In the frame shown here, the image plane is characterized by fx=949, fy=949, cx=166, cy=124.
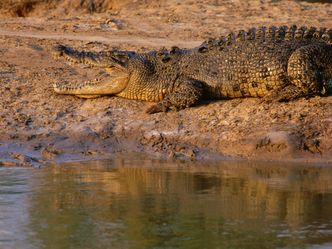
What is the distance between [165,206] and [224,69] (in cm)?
342

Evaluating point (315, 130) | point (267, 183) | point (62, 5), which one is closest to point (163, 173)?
point (267, 183)

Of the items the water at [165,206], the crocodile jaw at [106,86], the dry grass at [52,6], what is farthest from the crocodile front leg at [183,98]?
the dry grass at [52,6]

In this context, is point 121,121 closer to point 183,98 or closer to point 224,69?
point 183,98

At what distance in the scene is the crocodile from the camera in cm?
1011

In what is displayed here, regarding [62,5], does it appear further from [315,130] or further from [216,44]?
[315,130]

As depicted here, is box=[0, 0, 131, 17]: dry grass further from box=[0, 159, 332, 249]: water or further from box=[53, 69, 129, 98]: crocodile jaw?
box=[0, 159, 332, 249]: water

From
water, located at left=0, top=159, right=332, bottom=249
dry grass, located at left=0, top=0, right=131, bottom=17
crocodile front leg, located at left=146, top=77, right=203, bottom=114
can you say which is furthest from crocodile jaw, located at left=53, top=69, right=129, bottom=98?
dry grass, located at left=0, top=0, right=131, bottom=17

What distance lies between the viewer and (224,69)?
412 inches

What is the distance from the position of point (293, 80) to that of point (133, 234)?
410cm

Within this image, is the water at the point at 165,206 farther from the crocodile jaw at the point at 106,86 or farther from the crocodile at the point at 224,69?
the crocodile jaw at the point at 106,86

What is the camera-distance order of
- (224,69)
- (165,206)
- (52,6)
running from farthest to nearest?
(52,6) < (224,69) < (165,206)

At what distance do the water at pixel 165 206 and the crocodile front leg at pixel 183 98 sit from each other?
1.25 metres

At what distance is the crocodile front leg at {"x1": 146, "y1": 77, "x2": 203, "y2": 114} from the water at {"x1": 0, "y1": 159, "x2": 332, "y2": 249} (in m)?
1.25

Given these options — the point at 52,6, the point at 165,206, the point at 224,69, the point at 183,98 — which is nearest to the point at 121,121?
the point at 183,98
